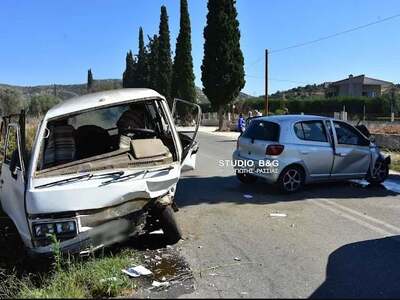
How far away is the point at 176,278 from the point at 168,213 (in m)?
1.28

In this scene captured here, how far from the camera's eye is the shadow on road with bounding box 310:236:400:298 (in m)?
5.02

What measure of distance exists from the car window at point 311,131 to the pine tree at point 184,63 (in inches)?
1704

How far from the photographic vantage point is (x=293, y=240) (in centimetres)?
706

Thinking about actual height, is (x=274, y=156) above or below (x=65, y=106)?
below

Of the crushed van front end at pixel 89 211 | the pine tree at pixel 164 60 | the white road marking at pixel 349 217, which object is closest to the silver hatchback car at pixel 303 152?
the white road marking at pixel 349 217

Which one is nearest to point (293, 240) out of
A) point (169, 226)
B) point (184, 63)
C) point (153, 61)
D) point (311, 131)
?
point (169, 226)

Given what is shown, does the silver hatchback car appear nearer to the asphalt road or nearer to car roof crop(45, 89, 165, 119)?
the asphalt road

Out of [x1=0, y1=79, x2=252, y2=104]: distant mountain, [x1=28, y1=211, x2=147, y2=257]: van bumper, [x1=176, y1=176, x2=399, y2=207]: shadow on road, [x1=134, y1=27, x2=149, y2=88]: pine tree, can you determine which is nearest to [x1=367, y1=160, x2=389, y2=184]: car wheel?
[x1=176, y1=176, x2=399, y2=207]: shadow on road

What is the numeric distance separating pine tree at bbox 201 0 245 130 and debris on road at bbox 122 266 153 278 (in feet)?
116

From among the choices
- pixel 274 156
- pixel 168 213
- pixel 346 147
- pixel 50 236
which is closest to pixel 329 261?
pixel 168 213

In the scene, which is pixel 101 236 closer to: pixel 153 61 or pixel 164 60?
pixel 164 60

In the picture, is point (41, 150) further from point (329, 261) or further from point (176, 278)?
point (329, 261)

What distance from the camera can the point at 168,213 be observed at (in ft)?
22.0

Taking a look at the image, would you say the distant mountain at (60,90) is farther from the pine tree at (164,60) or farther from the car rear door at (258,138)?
the car rear door at (258,138)
